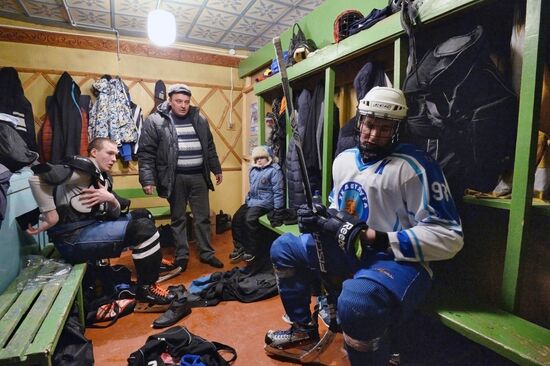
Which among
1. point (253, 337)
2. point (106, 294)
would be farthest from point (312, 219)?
point (106, 294)

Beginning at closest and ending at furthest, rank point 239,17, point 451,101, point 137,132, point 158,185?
point 451,101, point 158,185, point 239,17, point 137,132

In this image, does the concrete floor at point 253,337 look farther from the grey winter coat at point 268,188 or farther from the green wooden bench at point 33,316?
the grey winter coat at point 268,188

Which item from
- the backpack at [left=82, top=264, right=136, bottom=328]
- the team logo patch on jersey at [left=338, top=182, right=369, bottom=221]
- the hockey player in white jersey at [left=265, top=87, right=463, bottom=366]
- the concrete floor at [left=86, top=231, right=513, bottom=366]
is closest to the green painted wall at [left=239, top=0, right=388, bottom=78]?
the hockey player in white jersey at [left=265, top=87, right=463, bottom=366]

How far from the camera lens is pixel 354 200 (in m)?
1.36

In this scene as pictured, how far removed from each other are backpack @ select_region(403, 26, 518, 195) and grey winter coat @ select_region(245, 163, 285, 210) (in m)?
1.54

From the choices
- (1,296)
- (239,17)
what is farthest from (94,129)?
(1,296)

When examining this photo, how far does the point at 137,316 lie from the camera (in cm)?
190

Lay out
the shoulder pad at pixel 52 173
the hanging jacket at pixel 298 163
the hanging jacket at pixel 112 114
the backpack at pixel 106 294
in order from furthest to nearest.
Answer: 1. the hanging jacket at pixel 112 114
2. the hanging jacket at pixel 298 163
3. the backpack at pixel 106 294
4. the shoulder pad at pixel 52 173

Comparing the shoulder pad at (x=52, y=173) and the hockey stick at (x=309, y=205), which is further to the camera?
the shoulder pad at (x=52, y=173)

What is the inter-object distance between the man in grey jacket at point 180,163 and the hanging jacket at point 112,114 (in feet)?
2.95

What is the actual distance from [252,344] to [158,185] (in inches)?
68.7

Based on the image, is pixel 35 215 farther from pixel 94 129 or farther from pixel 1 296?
pixel 94 129

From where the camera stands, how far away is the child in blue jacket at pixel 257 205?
259 centimetres

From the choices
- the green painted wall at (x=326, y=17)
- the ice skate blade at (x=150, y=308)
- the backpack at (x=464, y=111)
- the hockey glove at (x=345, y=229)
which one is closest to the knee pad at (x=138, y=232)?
the ice skate blade at (x=150, y=308)
